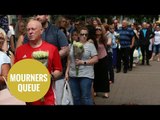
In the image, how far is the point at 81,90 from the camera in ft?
20.4

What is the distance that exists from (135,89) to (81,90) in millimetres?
2581

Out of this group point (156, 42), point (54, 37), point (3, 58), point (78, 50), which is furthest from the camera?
point (156, 42)

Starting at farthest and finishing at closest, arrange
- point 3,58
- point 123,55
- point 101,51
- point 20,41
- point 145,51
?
1. point 145,51
2. point 123,55
3. point 101,51
4. point 20,41
5. point 3,58

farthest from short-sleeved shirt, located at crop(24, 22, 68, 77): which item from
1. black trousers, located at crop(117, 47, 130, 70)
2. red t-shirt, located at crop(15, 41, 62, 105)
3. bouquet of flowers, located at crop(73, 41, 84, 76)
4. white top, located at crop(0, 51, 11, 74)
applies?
black trousers, located at crop(117, 47, 130, 70)

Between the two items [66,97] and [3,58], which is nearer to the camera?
[3,58]

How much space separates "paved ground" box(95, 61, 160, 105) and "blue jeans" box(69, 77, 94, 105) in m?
1.00

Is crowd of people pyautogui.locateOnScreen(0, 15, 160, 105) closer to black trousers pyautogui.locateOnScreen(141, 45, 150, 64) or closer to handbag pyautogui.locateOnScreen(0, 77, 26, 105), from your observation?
handbag pyautogui.locateOnScreen(0, 77, 26, 105)

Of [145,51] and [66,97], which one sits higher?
[66,97]

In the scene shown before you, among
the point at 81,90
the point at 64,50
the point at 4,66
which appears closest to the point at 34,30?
the point at 4,66

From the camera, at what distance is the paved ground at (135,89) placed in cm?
746

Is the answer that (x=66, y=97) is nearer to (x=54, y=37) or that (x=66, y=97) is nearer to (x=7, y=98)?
(x=54, y=37)

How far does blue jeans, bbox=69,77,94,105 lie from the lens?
20.2 feet
